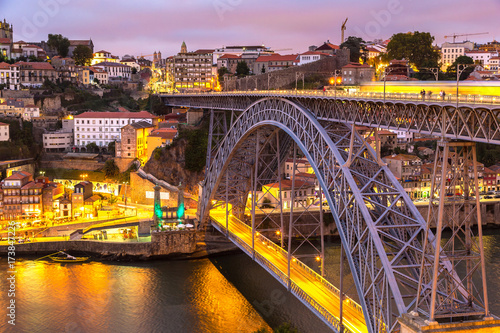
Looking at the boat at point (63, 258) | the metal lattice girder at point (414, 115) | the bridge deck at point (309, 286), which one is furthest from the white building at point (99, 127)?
the metal lattice girder at point (414, 115)

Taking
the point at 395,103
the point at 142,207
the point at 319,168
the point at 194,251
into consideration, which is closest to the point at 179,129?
the point at 142,207

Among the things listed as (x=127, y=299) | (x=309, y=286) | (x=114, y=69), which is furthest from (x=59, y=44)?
(x=309, y=286)

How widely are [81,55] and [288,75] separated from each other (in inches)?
1217

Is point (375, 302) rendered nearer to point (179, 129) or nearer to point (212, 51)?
point (179, 129)

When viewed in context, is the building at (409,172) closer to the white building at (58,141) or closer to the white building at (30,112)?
the white building at (58,141)

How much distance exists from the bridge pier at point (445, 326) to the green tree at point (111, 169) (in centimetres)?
2987

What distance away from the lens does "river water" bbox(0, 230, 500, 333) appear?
62.8 feet

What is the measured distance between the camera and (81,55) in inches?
2482

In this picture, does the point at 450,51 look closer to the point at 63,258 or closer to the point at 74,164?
the point at 74,164

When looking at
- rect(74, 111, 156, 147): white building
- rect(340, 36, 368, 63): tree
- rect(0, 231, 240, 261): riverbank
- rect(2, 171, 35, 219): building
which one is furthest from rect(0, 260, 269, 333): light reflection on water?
rect(340, 36, 368, 63): tree

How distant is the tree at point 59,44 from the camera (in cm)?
6425

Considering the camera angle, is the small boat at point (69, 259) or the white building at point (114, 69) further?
the white building at point (114, 69)

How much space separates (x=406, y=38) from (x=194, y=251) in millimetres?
25514

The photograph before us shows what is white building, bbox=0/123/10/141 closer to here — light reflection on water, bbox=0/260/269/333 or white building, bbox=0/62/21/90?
white building, bbox=0/62/21/90
